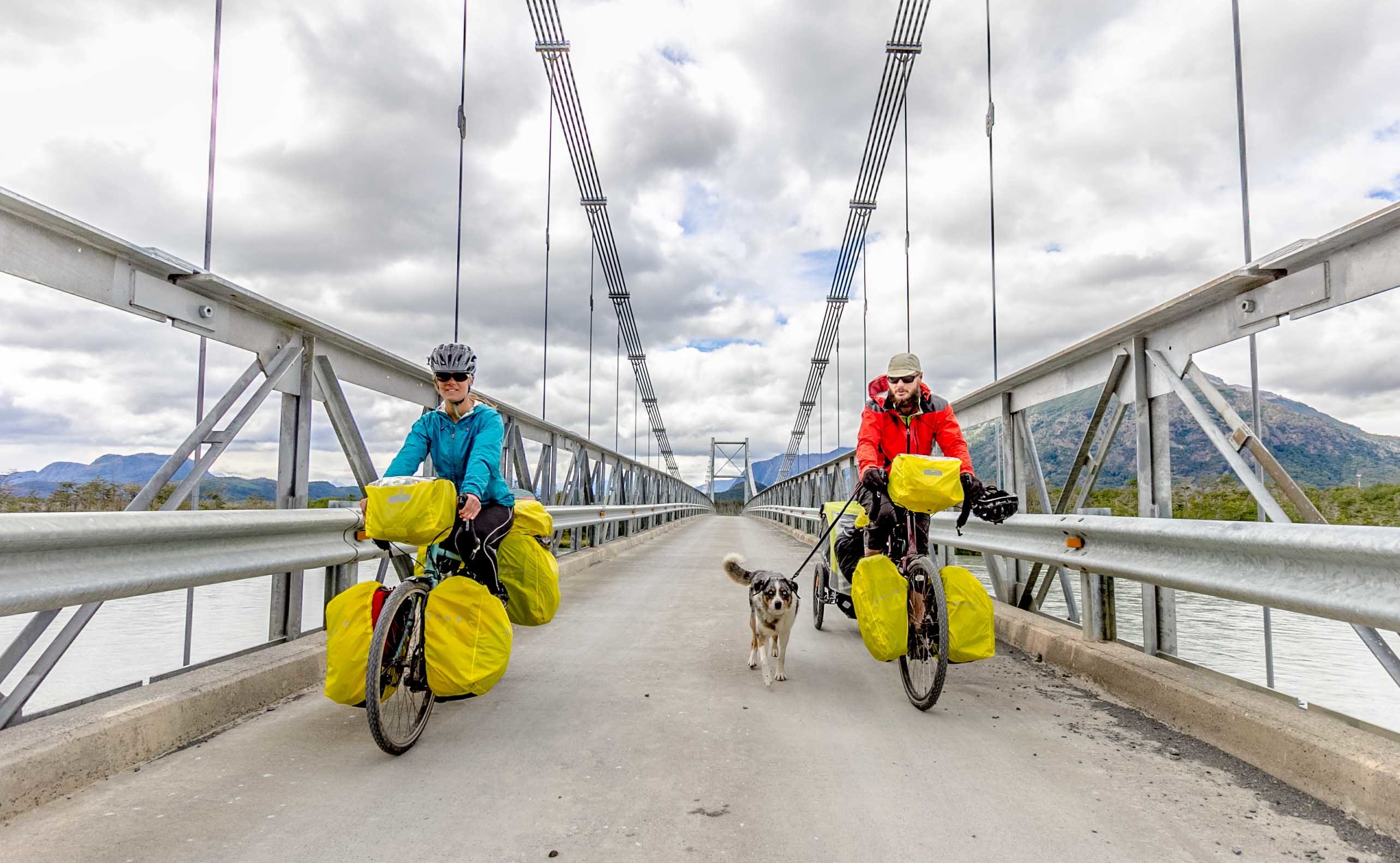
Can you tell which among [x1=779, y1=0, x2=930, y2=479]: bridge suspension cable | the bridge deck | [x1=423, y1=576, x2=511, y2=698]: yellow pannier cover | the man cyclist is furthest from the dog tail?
[x1=779, y1=0, x2=930, y2=479]: bridge suspension cable

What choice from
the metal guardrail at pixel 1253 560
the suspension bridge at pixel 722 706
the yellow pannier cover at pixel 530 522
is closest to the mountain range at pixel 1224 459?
the suspension bridge at pixel 722 706

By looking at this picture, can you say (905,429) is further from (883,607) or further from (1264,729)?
(1264,729)

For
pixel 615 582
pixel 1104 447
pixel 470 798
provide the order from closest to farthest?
1. pixel 470 798
2. pixel 1104 447
3. pixel 615 582

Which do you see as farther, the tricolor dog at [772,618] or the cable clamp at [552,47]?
the cable clamp at [552,47]

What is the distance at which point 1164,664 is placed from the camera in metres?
3.49

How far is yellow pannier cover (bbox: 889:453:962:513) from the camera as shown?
3447 millimetres

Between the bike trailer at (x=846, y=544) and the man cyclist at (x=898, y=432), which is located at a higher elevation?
the man cyclist at (x=898, y=432)

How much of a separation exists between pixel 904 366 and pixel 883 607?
1285mm

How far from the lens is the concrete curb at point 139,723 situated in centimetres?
228

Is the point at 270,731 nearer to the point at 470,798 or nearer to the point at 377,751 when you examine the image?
the point at 377,751

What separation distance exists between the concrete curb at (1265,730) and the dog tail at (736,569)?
1.88 m

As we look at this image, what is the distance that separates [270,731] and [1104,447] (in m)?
4.14

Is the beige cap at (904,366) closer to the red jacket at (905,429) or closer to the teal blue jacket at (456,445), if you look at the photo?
the red jacket at (905,429)

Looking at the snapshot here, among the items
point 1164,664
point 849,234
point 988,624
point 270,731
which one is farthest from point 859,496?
point 849,234
